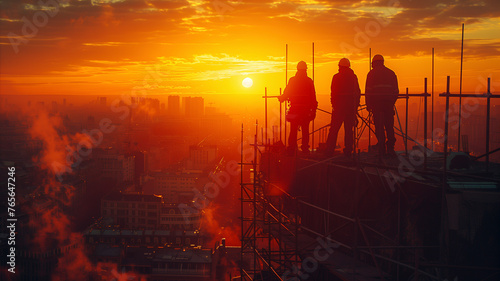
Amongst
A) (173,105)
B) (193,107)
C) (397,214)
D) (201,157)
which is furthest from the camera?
(173,105)

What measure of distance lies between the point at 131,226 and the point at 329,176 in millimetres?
18976

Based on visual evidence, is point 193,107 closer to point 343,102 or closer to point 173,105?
point 173,105

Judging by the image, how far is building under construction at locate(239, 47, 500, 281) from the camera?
3.05 metres

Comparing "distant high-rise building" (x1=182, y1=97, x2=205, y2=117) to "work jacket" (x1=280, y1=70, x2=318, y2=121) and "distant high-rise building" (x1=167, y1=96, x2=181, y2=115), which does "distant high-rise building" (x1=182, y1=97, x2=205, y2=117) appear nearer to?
"distant high-rise building" (x1=167, y1=96, x2=181, y2=115)

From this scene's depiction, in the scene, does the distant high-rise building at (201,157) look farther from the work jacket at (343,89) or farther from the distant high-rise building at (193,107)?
the work jacket at (343,89)

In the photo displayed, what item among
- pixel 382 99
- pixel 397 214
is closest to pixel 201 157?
pixel 382 99

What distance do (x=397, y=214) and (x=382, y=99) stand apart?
187 centimetres

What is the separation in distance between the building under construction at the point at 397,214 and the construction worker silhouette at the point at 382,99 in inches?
10.6

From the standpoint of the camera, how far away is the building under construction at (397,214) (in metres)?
3.05

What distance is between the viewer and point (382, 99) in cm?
525

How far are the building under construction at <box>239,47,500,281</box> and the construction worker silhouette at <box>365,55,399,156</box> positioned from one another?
10.6 inches

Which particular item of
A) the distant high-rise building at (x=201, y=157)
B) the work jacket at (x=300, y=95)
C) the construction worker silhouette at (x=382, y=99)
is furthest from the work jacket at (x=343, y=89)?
the distant high-rise building at (x=201, y=157)

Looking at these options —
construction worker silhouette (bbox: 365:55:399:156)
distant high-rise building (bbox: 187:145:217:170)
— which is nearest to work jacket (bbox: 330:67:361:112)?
construction worker silhouette (bbox: 365:55:399:156)

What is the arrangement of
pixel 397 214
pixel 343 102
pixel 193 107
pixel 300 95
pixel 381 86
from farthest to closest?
pixel 193 107 < pixel 300 95 < pixel 343 102 < pixel 381 86 < pixel 397 214
